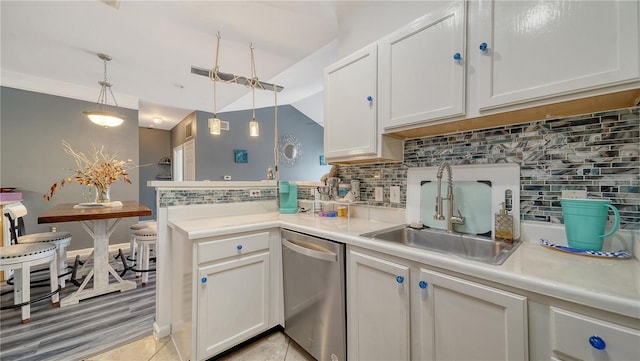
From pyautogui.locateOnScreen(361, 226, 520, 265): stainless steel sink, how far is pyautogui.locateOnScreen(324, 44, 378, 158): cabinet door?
1.77ft

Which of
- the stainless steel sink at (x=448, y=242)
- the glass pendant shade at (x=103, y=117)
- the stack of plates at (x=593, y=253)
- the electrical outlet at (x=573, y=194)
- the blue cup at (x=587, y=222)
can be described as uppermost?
the glass pendant shade at (x=103, y=117)

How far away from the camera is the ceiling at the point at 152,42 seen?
197 centimetres

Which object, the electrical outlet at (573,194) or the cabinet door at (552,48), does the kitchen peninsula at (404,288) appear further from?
the cabinet door at (552,48)

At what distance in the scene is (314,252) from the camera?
138 centimetres

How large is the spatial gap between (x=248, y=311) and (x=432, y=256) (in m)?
1.25

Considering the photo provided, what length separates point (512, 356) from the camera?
75 cm

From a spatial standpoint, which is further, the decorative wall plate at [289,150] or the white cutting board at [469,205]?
the decorative wall plate at [289,150]

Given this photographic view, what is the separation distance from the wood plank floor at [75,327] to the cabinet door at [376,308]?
1695mm

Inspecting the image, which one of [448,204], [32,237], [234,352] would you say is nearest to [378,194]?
[448,204]

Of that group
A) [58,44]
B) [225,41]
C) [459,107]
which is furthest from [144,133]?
[459,107]

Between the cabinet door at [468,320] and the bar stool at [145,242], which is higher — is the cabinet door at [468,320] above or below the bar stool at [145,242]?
above

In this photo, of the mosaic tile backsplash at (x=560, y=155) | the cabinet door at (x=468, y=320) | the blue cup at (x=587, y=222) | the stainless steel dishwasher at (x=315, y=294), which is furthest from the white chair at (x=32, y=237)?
the blue cup at (x=587, y=222)

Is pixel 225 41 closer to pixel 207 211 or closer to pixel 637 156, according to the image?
pixel 207 211

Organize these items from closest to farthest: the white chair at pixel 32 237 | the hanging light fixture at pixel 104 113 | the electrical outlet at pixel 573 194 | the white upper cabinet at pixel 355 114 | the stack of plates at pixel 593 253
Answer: the stack of plates at pixel 593 253 < the electrical outlet at pixel 573 194 < the white upper cabinet at pixel 355 114 < the white chair at pixel 32 237 < the hanging light fixture at pixel 104 113
